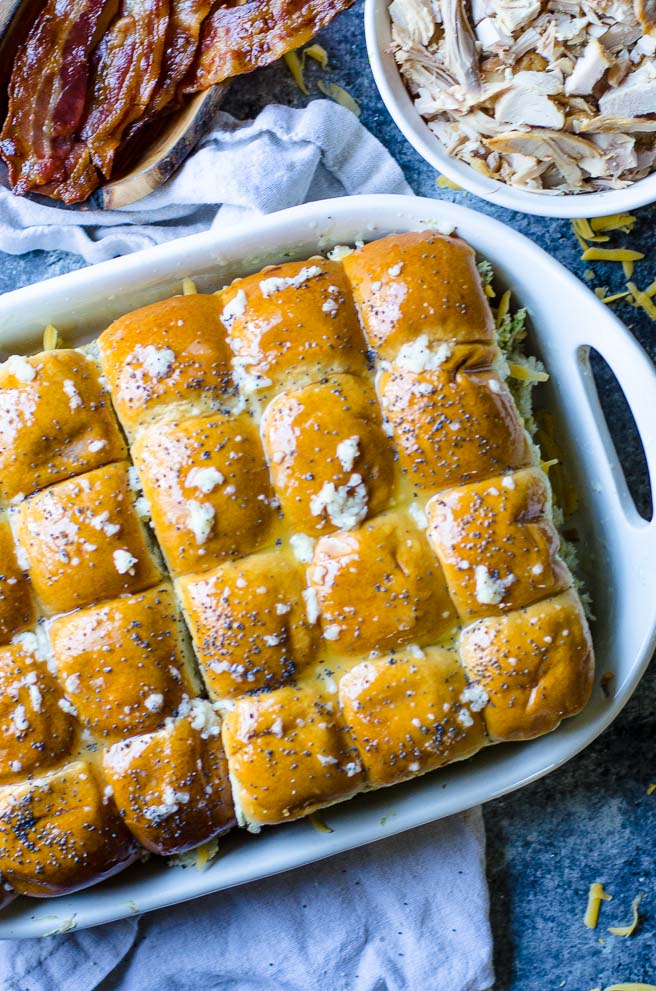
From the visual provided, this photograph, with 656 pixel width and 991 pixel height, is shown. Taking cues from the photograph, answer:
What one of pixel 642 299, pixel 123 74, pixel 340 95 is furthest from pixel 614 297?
pixel 123 74

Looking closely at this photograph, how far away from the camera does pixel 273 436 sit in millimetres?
1521

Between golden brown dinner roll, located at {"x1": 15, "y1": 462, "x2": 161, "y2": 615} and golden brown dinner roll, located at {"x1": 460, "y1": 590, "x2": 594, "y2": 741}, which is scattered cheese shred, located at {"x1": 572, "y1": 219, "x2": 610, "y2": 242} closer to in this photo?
golden brown dinner roll, located at {"x1": 460, "y1": 590, "x2": 594, "y2": 741}

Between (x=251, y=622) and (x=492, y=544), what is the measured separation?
16.6 inches

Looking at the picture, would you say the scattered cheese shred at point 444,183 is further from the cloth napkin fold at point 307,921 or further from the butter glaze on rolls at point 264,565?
the butter glaze on rolls at point 264,565

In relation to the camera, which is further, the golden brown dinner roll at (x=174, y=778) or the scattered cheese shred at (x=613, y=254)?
the scattered cheese shred at (x=613, y=254)

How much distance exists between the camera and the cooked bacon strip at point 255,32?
169 centimetres

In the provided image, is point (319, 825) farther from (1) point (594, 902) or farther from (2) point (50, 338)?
(2) point (50, 338)

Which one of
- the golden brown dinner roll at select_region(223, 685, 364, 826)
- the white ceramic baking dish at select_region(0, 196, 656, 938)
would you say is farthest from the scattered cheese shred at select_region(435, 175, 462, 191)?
the golden brown dinner roll at select_region(223, 685, 364, 826)

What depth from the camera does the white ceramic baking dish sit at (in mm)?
1638

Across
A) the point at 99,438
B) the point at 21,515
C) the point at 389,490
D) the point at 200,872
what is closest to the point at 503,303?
the point at 389,490

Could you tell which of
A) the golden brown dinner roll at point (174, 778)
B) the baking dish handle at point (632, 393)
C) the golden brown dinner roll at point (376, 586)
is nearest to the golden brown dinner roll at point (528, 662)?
the golden brown dinner roll at point (376, 586)

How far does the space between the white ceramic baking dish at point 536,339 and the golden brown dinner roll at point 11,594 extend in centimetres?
41

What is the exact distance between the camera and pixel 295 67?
1847 mm

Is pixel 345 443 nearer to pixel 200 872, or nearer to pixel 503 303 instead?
pixel 503 303
